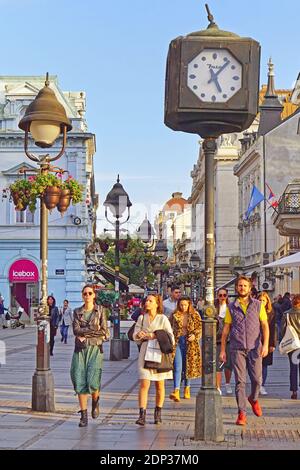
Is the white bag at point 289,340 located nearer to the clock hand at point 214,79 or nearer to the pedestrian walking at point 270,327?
the pedestrian walking at point 270,327

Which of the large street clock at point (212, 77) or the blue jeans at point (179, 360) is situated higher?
the large street clock at point (212, 77)

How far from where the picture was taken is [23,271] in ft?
172

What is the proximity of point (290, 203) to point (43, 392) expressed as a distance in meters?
23.0

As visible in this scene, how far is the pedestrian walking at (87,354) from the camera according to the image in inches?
453

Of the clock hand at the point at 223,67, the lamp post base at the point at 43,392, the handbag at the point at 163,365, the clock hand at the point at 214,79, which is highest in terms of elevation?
the clock hand at the point at 223,67

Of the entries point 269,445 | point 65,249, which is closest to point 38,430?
point 269,445

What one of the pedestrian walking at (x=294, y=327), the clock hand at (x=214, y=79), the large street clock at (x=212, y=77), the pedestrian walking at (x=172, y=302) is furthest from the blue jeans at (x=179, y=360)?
the clock hand at (x=214, y=79)

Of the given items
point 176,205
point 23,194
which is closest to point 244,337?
point 23,194

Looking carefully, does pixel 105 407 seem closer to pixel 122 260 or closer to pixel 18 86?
pixel 18 86

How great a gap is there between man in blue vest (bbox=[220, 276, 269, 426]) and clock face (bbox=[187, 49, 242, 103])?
2783 mm

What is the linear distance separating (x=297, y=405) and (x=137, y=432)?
12.6ft

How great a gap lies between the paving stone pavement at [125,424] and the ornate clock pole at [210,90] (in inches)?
18.1

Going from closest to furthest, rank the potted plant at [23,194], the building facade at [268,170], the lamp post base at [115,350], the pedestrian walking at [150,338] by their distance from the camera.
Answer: the pedestrian walking at [150,338]
the potted plant at [23,194]
the lamp post base at [115,350]
the building facade at [268,170]
